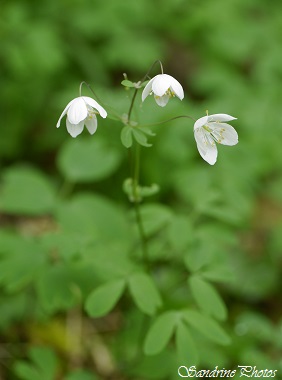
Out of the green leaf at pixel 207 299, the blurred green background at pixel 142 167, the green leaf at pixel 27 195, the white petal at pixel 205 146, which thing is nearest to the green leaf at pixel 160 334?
the green leaf at pixel 207 299

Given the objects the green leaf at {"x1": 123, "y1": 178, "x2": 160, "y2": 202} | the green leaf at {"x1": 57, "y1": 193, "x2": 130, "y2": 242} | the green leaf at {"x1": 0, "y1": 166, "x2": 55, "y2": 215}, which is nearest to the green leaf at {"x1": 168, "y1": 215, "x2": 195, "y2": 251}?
the green leaf at {"x1": 123, "y1": 178, "x2": 160, "y2": 202}

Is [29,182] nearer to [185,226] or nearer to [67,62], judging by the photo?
[185,226]

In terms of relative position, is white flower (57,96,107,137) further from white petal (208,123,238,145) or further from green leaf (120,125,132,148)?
white petal (208,123,238,145)

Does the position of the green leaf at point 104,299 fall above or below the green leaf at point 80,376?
above

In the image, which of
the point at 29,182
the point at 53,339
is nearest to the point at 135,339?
the point at 53,339

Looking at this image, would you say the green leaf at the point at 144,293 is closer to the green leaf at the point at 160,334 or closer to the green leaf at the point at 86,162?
the green leaf at the point at 160,334

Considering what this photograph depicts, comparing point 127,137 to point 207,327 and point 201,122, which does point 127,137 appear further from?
point 207,327
